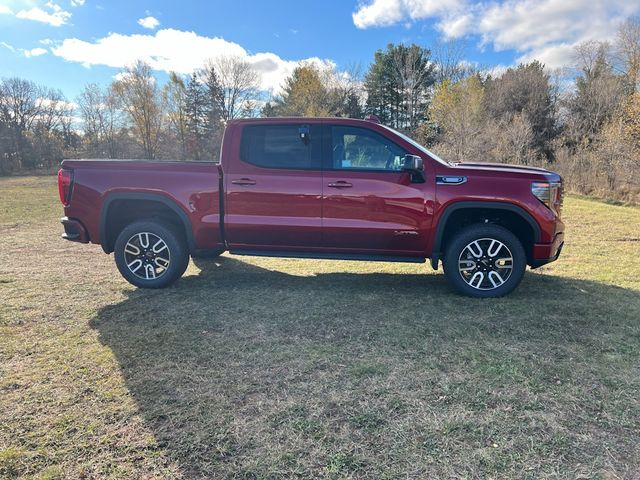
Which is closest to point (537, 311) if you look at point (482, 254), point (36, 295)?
point (482, 254)

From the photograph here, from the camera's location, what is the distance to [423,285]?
16.2ft

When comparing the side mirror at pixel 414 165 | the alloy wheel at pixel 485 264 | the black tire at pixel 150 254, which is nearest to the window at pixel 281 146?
the side mirror at pixel 414 165

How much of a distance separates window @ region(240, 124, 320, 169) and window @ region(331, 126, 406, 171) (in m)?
0.23

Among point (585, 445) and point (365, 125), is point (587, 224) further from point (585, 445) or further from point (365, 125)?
point (585, 445)

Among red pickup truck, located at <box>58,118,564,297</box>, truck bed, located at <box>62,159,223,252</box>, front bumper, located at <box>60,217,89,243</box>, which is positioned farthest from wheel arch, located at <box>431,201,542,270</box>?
front bumper, located at <box>60,217,89,243</box>

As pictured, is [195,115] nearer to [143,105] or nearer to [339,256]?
[143,105]

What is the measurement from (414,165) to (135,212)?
3.27 metres

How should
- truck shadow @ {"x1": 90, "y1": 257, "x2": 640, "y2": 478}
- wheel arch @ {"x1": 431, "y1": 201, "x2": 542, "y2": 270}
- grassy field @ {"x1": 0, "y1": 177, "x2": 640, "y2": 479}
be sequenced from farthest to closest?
wheel arch @ {"x1": 431, "y1": 201, "x2": 542, "y2": 270} → truck shadow @ {"x1": 90, "y1": 257, "x2": 640, "y2": 478} → grassy field @ {"x1": 0, "y1": 177, "x2": 640, "y2": 479}

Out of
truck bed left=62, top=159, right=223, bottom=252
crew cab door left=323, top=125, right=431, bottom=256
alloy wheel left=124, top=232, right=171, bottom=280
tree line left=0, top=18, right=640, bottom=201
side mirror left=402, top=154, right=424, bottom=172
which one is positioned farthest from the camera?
tree line left=0, top=18, right=640, bottom=201

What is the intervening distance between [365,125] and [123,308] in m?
3.19

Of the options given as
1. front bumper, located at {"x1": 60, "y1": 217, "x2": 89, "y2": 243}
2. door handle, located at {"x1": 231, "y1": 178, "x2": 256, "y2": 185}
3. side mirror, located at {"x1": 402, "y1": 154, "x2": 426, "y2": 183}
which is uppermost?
side mirror, located at {"x1": 402, "y1": 154, "x2": 426, "y2": 183}

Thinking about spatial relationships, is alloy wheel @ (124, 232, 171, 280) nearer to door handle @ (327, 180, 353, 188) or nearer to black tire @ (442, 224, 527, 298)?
door handle @ (327, 180, 353, 188)

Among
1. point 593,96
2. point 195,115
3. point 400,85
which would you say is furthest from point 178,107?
point 593,96

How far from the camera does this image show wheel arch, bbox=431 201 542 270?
4.16 meters
